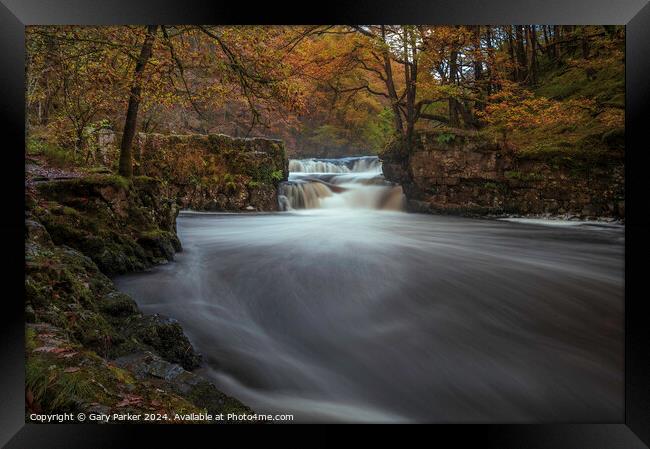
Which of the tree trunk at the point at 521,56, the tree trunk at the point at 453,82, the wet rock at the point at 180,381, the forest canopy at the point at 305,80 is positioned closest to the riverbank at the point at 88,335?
the wet rock at the point at 180,381

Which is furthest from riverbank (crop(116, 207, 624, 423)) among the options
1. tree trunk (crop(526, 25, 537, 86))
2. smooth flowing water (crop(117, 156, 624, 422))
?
tree trunk (crop(526, 25, 537, 86))

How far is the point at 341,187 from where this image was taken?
5012mm

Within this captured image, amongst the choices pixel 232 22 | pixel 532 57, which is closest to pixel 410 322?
pixel 232 22

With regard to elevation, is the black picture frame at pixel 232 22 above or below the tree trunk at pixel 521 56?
below

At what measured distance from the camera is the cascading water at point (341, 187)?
4309 millimetres

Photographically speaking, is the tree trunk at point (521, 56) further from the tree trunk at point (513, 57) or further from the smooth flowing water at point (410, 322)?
the smooth flowing water at point (410, 322)

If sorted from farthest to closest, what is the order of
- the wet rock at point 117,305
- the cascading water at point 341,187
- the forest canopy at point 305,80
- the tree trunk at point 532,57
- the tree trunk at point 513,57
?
the cascading water at point 341,187 → the tree trunk at point 513,57 → the tree trunk at point 532,57 → the forest canopy at point 305,80 → the wet rock at point 117,305

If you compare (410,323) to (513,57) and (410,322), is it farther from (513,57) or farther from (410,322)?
(513,57)

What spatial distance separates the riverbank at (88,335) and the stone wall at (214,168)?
2.95 feet

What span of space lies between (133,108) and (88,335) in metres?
1.79

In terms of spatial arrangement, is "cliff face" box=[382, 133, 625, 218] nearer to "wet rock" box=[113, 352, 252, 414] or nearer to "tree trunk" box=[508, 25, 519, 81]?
"tree trunk" box=[508, 25, 519, 81]

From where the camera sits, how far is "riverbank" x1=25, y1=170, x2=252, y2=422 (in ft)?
4.52

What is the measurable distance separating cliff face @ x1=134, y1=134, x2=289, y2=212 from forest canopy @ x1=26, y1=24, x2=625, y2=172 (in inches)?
12.3

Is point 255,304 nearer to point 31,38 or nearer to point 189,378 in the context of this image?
point 189,378
